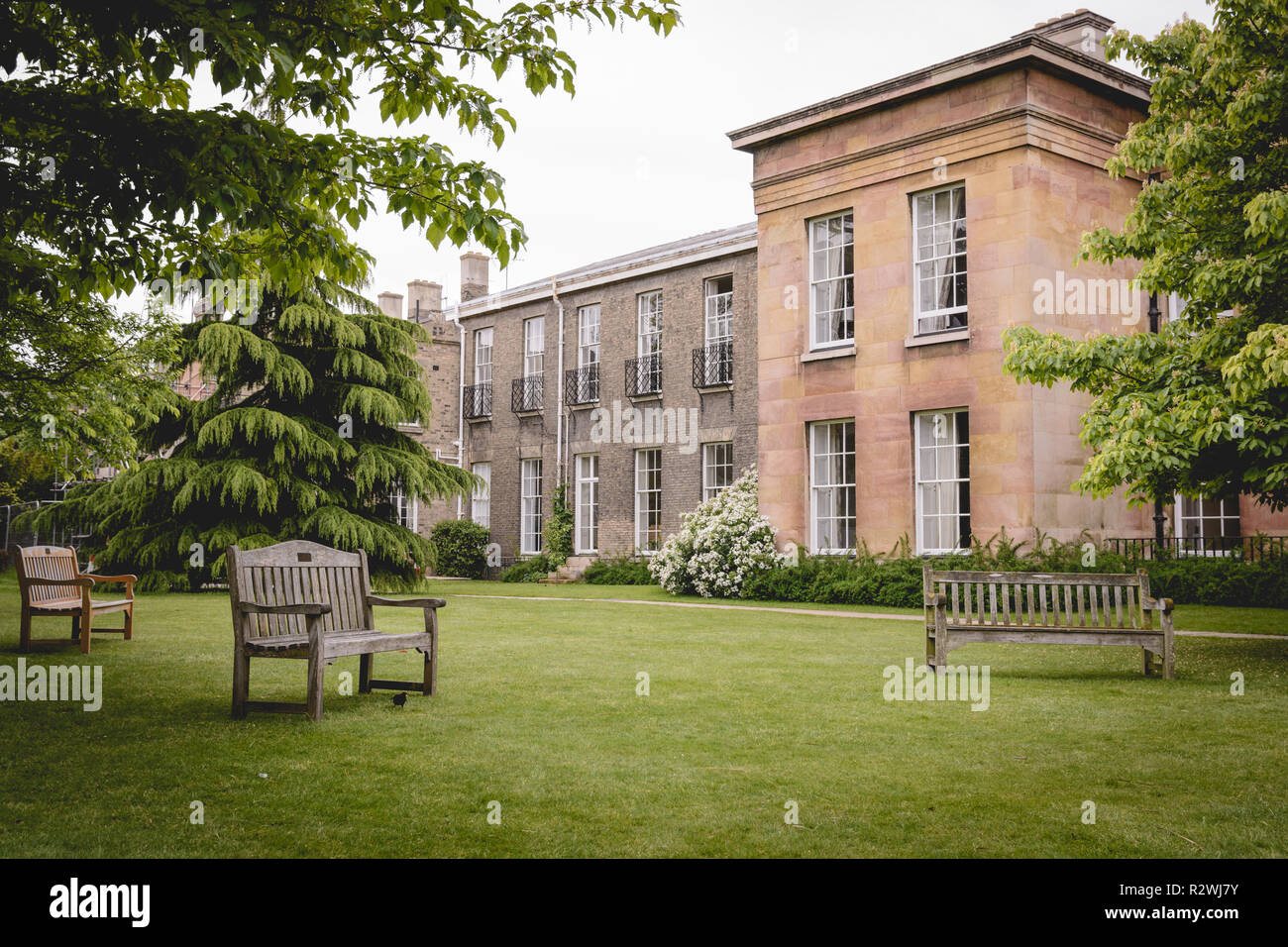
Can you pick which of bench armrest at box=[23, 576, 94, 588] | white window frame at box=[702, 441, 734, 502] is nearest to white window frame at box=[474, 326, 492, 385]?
white window frame at box=[702, 441, 734, 502]

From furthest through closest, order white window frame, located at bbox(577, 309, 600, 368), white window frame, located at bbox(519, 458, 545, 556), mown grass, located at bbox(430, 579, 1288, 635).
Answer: white window frame, located at bbox(519, 458, 545, 556), white window frame, located at bbox(577, 309, 600, 368), mown grass, located at bbox(430, 579, 1288, 635)

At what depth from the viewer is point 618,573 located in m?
28.7

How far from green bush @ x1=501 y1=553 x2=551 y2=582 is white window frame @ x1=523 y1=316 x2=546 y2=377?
583 centimetres

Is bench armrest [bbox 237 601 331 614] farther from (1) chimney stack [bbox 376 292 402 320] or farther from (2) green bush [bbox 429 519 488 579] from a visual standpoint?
(1) chimney stack [bbox 376 292 402 320]

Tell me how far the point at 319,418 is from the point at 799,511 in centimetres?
1149

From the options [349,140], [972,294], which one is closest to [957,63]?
[972,294]

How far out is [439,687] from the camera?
935cm

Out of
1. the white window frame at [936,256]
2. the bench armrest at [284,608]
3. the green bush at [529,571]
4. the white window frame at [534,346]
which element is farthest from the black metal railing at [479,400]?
the bench armrest at [284,608]

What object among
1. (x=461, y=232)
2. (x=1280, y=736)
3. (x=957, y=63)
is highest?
(x=957, y=63)

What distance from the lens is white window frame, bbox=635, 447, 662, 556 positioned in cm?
2945

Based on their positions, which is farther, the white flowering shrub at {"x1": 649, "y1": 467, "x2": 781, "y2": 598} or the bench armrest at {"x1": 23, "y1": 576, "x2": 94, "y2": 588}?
the white flowering shrub at {"x1": 649, "y1": 467, "x2": 781, "y2": 598}

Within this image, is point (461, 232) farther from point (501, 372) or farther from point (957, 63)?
point (501, 372)

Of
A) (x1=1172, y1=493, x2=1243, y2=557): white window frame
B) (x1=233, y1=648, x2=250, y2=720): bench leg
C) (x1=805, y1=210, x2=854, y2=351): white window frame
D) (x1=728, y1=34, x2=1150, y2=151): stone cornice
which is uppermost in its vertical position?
(x1=728, y1=34, x2=1150, y2=151): stone cornice

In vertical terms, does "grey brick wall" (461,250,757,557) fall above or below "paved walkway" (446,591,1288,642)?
above
